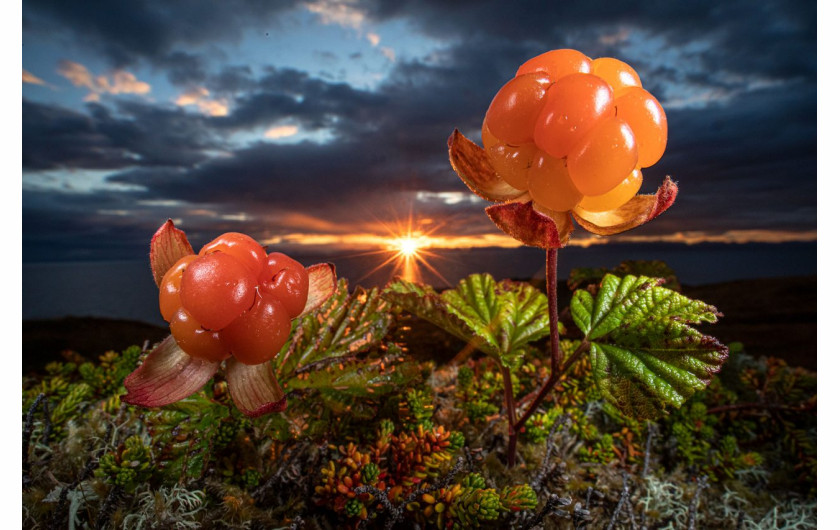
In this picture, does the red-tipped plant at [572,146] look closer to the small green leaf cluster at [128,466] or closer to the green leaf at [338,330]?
the green leaf at [338,330]

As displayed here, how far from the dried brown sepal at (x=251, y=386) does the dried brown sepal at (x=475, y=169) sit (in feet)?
1.70

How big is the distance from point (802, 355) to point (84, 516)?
9.35 feet

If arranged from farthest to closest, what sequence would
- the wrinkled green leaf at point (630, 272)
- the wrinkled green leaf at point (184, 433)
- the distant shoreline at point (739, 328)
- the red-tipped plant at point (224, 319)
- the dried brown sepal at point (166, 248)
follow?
1. the distant shoreline at point (739, 328)
2. the wrinkled green leaf at point (630, 272)
3. the wrinkled green leaf at point (184, 433)
4. the dried brown sepal at point (166, 248)
5. the red-tipped plant at point (224, 319)

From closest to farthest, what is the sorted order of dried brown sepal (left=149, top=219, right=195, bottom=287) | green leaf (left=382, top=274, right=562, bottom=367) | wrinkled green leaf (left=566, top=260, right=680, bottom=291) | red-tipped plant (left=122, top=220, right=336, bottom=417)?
red-tipped plant (left=122, top=220, right=336, bottom=417), dried brown sepal (left=149, top=219, right=195, bottom=287), green leaf (left=382, top=274, right=562, bottom=367), wrinkled green leaf (left=566, top=260, right=680, bottom=291)

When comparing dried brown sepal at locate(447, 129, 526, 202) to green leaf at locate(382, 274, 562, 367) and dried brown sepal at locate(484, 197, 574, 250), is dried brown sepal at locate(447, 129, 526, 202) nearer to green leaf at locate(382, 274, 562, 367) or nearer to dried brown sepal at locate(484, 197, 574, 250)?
dried brown sepal at locate(484, 197, 574, 250)

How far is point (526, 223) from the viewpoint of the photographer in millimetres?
729

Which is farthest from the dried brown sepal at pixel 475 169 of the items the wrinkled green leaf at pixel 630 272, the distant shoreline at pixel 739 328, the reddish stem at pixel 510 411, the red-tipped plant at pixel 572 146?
the distant shoreline at pixel 739 328

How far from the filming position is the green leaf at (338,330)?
1.07 meters

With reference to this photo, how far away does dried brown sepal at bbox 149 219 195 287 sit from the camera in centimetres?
83

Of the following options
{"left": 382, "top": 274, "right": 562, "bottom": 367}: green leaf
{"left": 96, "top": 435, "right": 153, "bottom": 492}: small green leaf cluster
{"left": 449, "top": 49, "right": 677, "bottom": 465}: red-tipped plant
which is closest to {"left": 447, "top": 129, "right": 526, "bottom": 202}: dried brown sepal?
{"left": 449, "top": 49, "right": 677, "bottom": 465}: red-tipped plant

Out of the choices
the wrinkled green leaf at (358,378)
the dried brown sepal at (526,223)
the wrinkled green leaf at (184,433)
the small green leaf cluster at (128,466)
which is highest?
the dried brown sepal at (526,223)

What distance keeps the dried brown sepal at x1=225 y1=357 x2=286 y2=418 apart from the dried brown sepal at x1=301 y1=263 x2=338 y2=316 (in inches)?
5.8

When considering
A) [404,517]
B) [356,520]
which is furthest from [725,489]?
[356,520]

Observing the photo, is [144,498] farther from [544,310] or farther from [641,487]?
[641,487]
